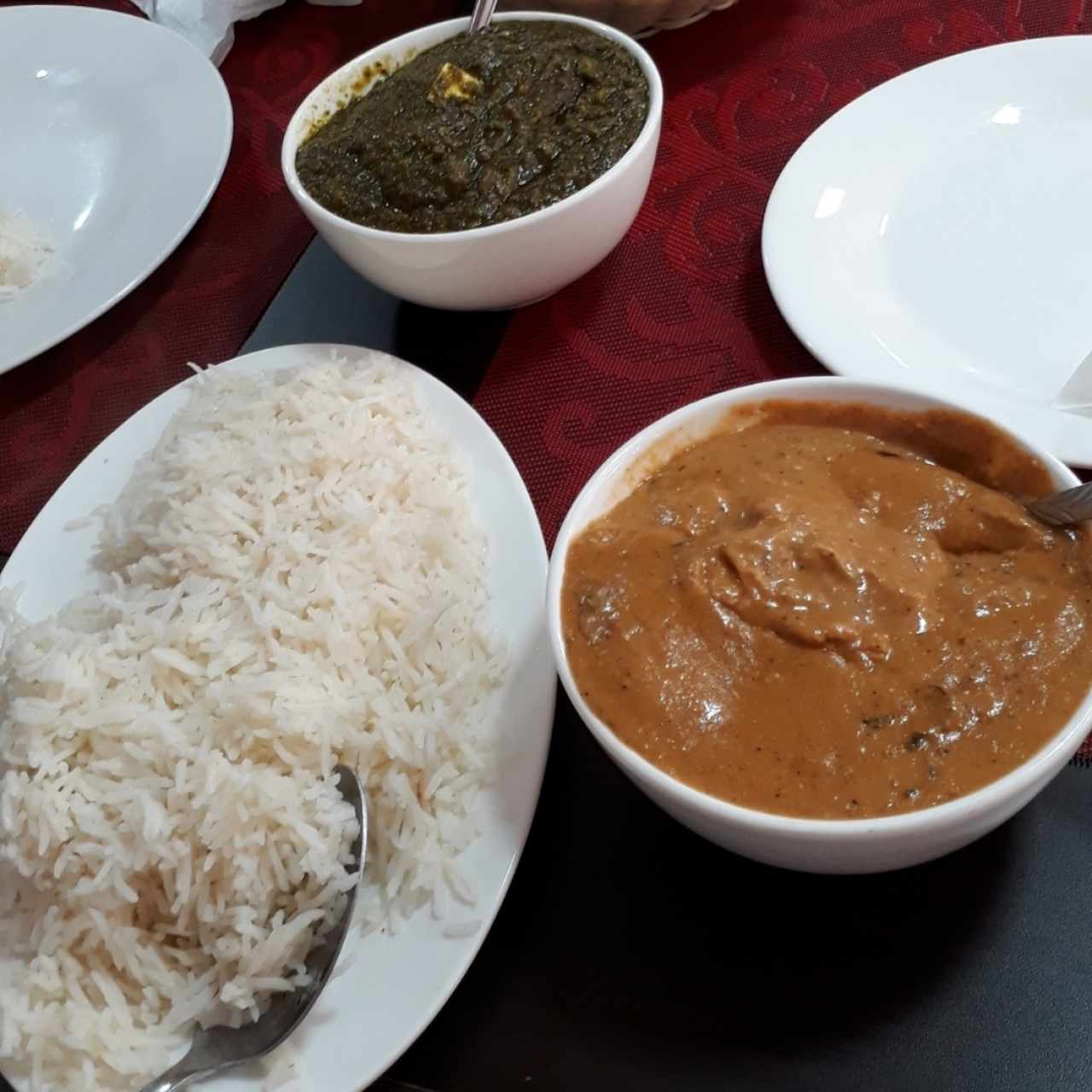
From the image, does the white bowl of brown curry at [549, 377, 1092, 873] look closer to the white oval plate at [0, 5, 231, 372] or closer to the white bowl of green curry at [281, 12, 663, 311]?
the white bowl of green curry at [281, 12, 663, 311]

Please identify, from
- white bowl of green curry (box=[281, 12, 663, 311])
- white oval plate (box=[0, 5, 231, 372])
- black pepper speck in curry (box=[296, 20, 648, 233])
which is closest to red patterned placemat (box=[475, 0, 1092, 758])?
white bowl of green curry (box=[281, 12, 663, 311])

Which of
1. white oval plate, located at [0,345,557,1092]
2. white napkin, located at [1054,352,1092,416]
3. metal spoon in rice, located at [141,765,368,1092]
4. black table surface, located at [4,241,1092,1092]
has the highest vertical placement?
white napkin, located at [1054,352,1092,416]

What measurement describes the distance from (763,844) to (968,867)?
0.28 meters

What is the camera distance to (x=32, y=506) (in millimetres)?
1425

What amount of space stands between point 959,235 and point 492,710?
0.92m

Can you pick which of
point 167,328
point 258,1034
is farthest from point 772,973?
point 167,328

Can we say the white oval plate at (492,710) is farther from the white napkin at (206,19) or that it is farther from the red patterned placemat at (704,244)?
the white napkin at (206,19)

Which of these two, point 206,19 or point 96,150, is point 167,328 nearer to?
point 96,150

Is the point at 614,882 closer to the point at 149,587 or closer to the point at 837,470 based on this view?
the point at 837,470

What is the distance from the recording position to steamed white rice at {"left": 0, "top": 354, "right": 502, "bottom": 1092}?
0.91 metres

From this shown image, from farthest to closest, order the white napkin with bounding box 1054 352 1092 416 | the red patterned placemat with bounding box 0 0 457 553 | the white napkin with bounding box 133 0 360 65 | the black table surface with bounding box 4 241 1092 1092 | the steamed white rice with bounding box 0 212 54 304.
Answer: the white napkin with bounding box 133 0 360 65, the steamed white rice with bounding box 0 212 54 304, the red patterned placemat with bounding box 0 0 457 553, the white napkin with bounding box 1054 352 1092 416, the black table surface with bounding box 4 241 1092 1092

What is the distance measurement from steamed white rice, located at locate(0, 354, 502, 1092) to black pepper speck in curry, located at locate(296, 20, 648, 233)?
0.34 m

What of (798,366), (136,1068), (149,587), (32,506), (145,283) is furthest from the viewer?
(145,283)

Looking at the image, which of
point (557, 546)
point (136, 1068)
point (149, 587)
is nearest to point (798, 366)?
point (557, 546)
